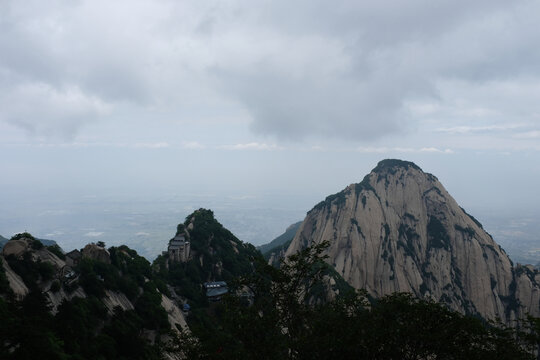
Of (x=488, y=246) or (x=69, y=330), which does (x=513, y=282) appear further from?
(x=69, y=330)

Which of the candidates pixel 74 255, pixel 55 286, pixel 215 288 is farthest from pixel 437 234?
pixel 55 286

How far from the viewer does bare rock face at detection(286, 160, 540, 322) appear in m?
117

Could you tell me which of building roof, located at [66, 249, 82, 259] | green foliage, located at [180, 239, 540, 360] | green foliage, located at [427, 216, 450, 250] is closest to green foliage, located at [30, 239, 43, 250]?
building roof, located at [66, 249, 82, 259]

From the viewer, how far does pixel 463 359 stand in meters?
22.5

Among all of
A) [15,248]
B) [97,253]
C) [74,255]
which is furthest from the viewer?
[97,253]

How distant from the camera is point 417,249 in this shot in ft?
427

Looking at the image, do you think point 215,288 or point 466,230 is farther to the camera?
point 466,230

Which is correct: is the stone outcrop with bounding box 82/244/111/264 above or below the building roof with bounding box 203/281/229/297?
above

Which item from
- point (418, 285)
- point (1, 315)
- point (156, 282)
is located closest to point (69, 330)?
point (1, 315)

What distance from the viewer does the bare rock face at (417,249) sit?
117438 mm

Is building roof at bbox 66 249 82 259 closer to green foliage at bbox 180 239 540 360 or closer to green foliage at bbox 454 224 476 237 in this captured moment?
green foliage at bbox 180 239 540 360

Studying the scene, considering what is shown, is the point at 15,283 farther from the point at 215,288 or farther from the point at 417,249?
the point at 417,249

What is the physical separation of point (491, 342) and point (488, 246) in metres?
128

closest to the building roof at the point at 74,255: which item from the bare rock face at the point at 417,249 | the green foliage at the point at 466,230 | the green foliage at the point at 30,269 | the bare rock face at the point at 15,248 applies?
the bare rock face at the point at 15,248
